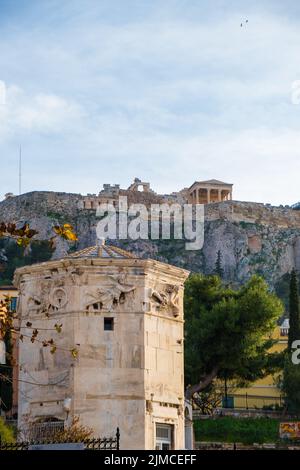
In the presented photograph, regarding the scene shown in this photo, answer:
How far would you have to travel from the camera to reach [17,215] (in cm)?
10244

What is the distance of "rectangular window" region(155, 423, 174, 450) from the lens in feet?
85.2

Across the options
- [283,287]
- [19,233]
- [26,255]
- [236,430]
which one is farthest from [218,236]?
[19,233]

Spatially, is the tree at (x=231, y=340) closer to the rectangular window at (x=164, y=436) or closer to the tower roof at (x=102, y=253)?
the tower roof at (x=102, y=253)

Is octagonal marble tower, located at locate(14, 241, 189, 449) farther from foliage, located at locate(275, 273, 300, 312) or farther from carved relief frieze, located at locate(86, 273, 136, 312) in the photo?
foliage, located at locate(275, 273, 300, 312)

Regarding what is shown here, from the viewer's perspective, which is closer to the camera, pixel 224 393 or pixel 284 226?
pixel 224 393

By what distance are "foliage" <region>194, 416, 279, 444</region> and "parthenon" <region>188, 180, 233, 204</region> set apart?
211 feet

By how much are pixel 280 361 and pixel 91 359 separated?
2638 cm

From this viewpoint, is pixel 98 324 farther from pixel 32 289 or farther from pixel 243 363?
pixel 243 363

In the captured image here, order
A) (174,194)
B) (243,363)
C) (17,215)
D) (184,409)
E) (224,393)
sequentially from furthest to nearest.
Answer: (174,194)
(17,215)
(224,393)
(243,363)
(184,409)

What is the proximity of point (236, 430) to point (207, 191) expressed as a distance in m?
66.6

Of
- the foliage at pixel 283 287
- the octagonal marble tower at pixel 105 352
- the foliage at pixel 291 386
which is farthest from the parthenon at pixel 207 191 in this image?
the octagonal marble tower at pixel 105 352

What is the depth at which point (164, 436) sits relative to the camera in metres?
26.2
